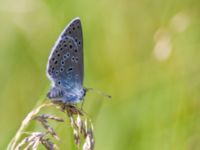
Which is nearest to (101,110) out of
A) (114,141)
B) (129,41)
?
(114,141)

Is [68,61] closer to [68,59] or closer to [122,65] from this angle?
[68,59]

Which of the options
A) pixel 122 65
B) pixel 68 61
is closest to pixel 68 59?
pixel 68 61

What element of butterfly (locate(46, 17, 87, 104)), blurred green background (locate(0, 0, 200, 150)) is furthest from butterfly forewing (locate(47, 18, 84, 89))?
blurred green background (locate(0, 0, 200, 150))

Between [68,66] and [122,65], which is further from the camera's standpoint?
[122,65]

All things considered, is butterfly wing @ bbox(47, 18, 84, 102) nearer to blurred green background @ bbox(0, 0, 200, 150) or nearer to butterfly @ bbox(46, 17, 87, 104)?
butterfly @ bbox(46, 17, 87, 104)

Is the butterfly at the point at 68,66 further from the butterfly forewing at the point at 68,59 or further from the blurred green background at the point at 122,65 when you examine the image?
the blurred green background at the point at 122,65

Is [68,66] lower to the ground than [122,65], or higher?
lower

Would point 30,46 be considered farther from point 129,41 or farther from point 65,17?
point 129,41

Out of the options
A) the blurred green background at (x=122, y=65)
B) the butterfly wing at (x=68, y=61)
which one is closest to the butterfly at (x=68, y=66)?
the butterfly wing at (x=68, y=61)
